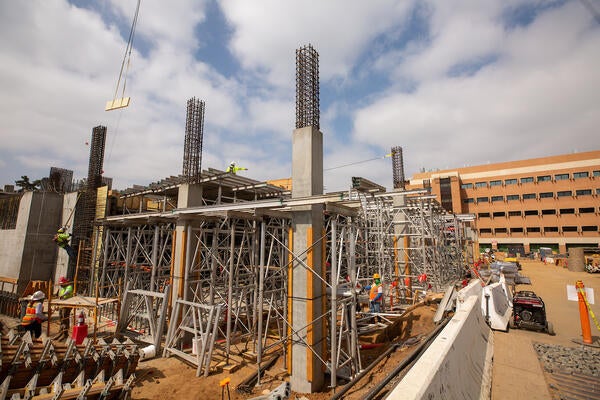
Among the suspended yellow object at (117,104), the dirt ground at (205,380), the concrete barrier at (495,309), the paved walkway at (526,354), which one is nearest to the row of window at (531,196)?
the paved walkway at (526,354)

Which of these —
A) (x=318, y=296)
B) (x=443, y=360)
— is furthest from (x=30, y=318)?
(x=443, y=360)

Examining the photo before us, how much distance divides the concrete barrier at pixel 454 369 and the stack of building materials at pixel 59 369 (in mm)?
5977

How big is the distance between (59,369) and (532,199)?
219 feet

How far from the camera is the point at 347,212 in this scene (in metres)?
8.76

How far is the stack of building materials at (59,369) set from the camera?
5.63 m

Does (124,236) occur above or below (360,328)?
above

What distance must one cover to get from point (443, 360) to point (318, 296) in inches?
165

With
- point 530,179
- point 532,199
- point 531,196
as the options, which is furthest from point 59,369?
point 530,179

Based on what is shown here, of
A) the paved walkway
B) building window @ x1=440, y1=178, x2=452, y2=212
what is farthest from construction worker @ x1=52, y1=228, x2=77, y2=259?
building window @ x1=440, y1=178, x2=452, y2=212

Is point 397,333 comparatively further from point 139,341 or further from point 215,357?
point 139,341

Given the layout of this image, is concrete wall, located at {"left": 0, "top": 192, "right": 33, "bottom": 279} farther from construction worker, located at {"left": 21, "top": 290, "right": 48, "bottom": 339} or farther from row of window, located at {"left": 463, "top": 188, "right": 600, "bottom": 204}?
row of window, located at {"left": 463, "top": 188, "right": 600, "bottom": 204}

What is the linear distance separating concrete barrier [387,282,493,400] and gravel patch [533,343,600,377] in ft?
4.99

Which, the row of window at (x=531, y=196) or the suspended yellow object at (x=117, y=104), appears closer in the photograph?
the suspended yellow object at (x=117, y=104)

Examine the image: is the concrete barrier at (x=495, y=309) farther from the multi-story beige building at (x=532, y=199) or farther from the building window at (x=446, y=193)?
the building window at (x=446, y=193)
